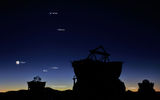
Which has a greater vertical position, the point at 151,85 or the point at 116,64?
the point at 116,64

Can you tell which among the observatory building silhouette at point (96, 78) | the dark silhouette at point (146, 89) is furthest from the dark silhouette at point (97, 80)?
the dark silhouette at point (146, 89)

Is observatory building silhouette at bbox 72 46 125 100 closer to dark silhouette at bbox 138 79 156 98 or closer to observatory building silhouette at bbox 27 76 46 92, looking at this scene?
observatory building silhouette at bbox 27 76 46 92

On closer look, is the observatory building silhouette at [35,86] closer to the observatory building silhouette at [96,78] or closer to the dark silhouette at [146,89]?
the observatory building silhouette at [96,78]

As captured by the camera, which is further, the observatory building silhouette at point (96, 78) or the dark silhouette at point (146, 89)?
the dark silhouette at point (146, 89)

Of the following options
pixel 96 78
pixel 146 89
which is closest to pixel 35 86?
pixel 96 78

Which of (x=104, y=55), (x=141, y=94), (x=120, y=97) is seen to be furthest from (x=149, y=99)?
(x=104, y=55)

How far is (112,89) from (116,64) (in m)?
4.27

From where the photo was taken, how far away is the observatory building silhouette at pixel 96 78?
28.4 metres

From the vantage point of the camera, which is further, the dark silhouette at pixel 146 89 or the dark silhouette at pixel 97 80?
the dark silhouette at pixel 146 89

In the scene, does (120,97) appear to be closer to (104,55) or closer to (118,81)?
(118,81)

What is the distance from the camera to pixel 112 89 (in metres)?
29.1

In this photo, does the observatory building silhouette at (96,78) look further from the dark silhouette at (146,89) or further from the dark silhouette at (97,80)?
the dark silhouette at (146,89)

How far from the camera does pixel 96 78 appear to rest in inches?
1133

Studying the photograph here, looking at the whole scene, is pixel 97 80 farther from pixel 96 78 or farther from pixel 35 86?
pixel 35 86
